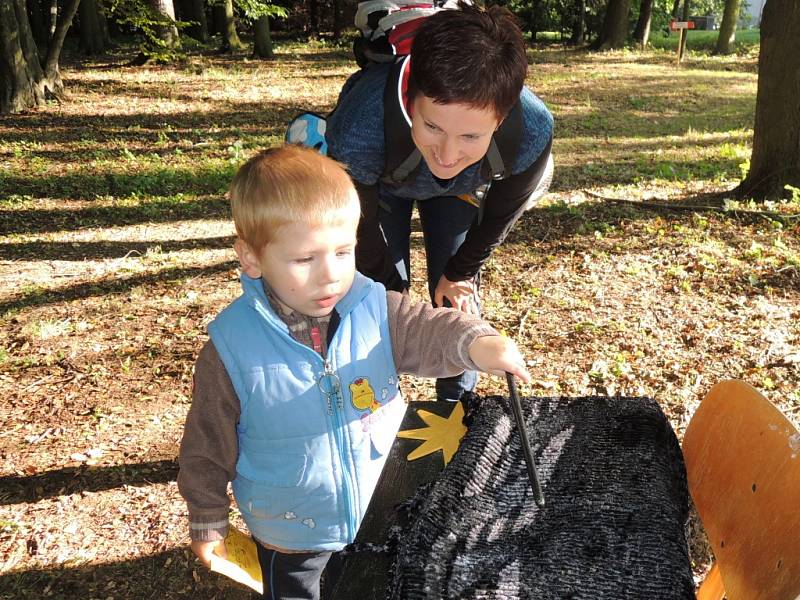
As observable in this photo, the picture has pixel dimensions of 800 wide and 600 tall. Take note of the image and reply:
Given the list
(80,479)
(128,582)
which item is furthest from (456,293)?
(80,479)

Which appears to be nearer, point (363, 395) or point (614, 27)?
point (363, 395)

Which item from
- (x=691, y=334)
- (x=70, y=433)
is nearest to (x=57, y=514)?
(x=70, y=433)

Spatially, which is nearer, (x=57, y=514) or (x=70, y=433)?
(x=57, y=514)

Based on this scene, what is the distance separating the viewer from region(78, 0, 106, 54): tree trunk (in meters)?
→ 18.2

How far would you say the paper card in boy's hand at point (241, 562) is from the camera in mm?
1793

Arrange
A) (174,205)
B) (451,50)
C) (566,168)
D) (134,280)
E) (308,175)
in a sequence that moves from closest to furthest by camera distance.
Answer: (308,175) < (451,50) < (134,280) < (174,205) < (566,168)

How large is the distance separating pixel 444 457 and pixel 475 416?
17 cm

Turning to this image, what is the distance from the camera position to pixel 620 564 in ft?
4.98

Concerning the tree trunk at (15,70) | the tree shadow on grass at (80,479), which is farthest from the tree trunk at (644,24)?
the tree shadow on grass at (80,479)

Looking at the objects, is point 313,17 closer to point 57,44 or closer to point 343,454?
point 57,44

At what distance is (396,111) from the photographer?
2441 mm

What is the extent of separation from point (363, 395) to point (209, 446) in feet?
1.49

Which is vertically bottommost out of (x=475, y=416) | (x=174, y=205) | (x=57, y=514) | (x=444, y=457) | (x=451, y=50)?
(x=57, y=514)

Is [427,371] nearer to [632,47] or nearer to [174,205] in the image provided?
[174,205]
